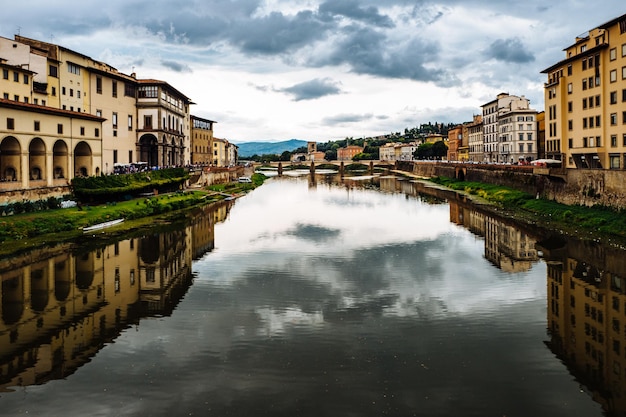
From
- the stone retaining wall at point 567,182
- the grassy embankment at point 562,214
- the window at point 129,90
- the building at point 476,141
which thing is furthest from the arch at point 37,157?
the building at point 476,141

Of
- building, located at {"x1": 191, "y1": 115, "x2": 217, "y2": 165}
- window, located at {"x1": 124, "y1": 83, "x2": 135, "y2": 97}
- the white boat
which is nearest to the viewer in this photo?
the white boat

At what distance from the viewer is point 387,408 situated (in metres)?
12.5

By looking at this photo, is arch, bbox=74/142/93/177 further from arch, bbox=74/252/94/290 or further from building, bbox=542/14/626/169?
building, bbox=542/14/626/169

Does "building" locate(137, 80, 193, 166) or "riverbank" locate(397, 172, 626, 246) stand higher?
"building" locate(137, 80, 193, 166)

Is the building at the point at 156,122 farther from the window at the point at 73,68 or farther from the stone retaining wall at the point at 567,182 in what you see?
the stone retaining wall at the point at 567,182

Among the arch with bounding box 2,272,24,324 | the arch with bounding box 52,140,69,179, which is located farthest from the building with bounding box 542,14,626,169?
the arch with bounding box 52,140,69,179

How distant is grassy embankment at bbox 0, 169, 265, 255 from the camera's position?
3238 cm

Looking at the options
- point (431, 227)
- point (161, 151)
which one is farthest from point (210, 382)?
point (161, 151)

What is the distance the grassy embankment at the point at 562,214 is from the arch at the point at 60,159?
4039 cm

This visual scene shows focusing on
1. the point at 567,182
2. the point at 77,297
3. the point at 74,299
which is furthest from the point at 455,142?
the point at 74,299

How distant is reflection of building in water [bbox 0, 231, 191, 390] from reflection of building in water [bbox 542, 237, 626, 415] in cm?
1464

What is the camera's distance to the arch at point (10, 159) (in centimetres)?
4003

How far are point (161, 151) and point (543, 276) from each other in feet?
190

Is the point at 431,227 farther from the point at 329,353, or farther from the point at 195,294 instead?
the point at 329,353
